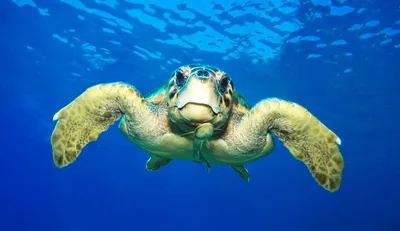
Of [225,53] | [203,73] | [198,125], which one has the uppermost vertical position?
[225,53]

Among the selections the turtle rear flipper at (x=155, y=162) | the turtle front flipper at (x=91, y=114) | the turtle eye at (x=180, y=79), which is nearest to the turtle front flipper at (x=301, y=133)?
the turtle eye at (x=180, y=79)

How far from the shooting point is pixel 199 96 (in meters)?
2.26

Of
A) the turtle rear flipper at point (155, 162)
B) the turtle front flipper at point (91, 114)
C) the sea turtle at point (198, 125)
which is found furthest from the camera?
the turtle rear flipper at point (155, 162)

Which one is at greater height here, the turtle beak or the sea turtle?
the sea turtle

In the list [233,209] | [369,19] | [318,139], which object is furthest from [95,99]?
[233,209]

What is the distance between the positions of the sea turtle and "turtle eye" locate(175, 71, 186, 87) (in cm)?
2

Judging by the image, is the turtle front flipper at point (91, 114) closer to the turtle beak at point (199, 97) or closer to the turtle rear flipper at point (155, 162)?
the turtle beak at point (199, 97)

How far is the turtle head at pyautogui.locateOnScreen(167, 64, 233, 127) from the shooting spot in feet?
7.45

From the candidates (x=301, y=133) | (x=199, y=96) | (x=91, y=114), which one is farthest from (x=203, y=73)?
(x=91, y=114)

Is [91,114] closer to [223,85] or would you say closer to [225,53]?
[223,85]

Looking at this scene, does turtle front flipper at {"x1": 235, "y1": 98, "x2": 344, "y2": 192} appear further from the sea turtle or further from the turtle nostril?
the turtle nostril

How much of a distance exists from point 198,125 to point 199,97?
1.40 ft

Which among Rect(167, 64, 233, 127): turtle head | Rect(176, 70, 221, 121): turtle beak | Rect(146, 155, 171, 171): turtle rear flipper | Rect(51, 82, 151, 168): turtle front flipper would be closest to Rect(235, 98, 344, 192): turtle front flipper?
Rect(167, 64, 233, 127): turtle head

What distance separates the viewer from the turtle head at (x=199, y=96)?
2.27m
